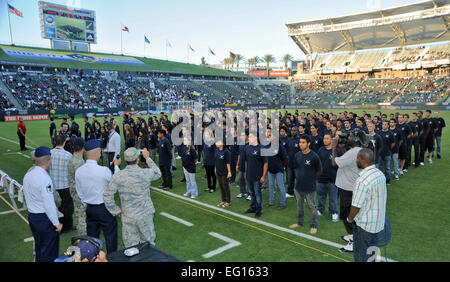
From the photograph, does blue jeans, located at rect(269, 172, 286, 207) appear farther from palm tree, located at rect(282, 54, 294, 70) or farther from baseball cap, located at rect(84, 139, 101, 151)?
palm tree, located at rect(282, 54, 294, 70)

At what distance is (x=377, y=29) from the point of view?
74.3m

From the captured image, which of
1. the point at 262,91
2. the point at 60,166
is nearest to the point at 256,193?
the point at 60,166

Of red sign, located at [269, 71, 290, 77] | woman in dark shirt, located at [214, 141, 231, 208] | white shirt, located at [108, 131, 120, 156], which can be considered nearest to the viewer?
woman in dark shirt, located at [214, 141, 231, 208]

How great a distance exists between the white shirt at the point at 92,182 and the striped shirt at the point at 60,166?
1761 millimetres

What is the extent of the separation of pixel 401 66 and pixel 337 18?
69.0ft

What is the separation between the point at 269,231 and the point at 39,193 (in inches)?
188

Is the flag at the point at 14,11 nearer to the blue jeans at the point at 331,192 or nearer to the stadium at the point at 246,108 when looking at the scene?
the stadium at the point at 246,108

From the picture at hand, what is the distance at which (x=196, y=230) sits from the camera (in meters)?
6.80

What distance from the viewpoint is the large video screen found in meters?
62.7

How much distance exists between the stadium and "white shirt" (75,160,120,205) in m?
0.39

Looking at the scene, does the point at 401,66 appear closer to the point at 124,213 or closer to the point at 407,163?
the point at 407,163

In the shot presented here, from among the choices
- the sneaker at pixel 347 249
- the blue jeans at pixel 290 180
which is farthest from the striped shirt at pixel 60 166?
the blue jeans at pixel 290 180

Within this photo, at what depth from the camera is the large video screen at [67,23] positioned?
62719 millimetres

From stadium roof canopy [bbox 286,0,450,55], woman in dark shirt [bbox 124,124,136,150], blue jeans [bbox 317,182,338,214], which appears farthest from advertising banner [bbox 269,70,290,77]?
blue jeans [bbox 317,182,338,214]
